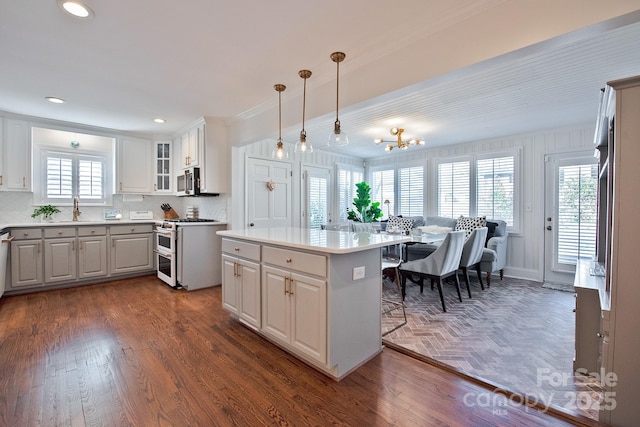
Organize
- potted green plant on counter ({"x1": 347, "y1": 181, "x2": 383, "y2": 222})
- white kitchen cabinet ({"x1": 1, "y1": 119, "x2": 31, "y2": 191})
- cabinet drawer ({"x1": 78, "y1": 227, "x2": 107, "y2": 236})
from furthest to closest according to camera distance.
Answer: potted green plant on counter ({"x1": 347, "y1": 181, "x2": 383, "y2": 222}) → cabinet drawer ({"x1": 78, "y1": 227, "x2": 107, "y2": 236}) → white kitchen cabinet ({"x1": 1, "y1": 119, "x2": 31, "y2": 191})

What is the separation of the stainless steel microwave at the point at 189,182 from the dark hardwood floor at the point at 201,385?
2114 millimetres

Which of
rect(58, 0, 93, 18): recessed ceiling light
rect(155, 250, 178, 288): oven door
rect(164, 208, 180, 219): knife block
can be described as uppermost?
rect(58, 0, 93, 18): recessed ceiling light

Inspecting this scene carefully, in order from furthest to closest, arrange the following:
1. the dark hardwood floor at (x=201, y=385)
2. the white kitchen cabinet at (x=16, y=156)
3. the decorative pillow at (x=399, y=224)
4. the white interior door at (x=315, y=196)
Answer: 1. the white interior door at (x=315, y=196)
2. the decorative pillow at (x=399, y=224)
3. the white kitchen cabinet at (x=16, y=156)
4. the dark hardwood floor at (x=201, y=385)

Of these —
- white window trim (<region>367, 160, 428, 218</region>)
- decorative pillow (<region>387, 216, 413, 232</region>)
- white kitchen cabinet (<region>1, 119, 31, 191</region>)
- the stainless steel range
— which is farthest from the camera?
white window trim (<region>367, 160, 428, 218</region>)

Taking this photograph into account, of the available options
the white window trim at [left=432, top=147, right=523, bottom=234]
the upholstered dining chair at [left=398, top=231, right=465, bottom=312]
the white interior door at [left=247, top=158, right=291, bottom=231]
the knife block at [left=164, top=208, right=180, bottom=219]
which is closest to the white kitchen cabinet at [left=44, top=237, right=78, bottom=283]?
the knife block at [left=164, top=208, right=180, bottom=219]

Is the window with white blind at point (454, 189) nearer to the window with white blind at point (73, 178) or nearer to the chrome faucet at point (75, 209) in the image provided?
the window with white blind at point (73, 178)

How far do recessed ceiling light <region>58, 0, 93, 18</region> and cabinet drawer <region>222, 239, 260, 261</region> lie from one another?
1.96 meters

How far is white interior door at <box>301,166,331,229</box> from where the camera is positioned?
584cm

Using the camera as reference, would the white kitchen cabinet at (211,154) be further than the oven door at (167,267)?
Yes

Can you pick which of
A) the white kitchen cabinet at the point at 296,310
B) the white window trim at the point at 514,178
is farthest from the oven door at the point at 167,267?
the white window trim at the point at 514,178

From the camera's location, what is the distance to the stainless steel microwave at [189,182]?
172 inches

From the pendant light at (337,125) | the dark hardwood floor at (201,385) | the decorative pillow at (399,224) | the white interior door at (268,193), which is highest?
the pendant light at (337,125)

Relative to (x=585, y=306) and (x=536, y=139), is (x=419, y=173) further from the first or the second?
(x=585, y=306)

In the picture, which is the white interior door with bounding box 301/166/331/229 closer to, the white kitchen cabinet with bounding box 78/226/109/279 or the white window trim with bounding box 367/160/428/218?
the white window trim with bounding box 367/160/428/218
